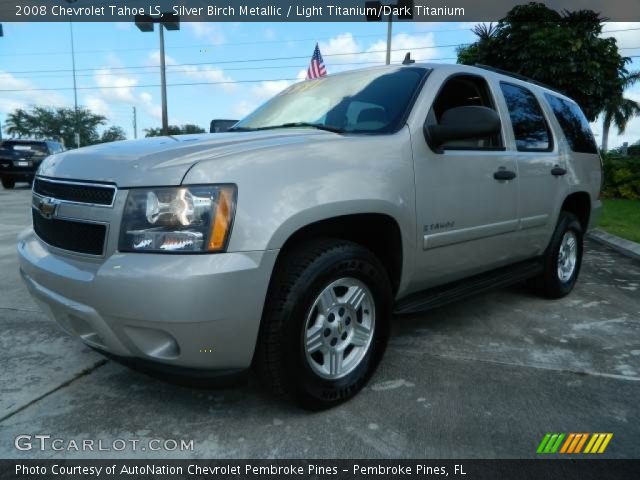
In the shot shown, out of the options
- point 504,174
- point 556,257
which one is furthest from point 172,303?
point 556,257

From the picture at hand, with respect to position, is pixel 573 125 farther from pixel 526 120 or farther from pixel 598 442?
pixel 598 442

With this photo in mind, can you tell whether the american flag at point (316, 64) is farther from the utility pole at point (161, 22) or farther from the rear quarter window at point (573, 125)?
the rear quarter window at point (573, 125)

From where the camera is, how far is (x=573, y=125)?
434 centimetres

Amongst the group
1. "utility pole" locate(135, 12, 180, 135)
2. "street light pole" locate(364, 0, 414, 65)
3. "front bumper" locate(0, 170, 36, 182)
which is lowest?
"front bumper" locate(0, 170, 36, 182)

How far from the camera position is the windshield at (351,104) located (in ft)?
8.92

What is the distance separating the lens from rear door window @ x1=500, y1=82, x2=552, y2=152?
348 centimetres

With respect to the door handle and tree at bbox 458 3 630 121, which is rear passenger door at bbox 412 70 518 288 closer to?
the door handle

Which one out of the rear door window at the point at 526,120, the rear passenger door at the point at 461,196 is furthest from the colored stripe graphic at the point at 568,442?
the rear door window at the point at 526,120

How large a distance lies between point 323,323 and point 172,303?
2.42ft

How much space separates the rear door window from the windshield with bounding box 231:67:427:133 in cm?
95

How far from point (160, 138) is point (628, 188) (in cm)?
1565

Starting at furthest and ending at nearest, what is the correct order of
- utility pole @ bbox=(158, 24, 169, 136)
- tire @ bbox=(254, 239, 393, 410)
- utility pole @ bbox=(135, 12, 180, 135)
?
utility pole @ bbox=(158, 24, 169, 136) → utility pole @ bbox=(135, 12, 180, 135) → tire @ bbox=(254, 239, 393, 410)

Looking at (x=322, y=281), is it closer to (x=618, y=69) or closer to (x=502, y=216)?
(x=502, y=216)

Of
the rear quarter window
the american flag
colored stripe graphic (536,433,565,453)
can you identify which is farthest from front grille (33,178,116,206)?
the american flag
